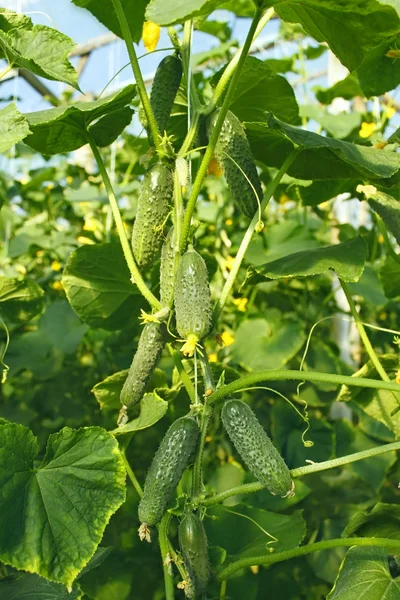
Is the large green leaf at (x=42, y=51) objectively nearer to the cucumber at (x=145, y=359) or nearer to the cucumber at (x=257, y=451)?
the cucumber at (x=145, y=359)

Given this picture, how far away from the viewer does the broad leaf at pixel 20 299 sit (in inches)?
66.1

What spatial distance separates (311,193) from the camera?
156 cm

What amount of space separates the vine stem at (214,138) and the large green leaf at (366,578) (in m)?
0.57

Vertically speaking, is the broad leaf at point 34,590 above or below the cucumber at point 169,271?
below

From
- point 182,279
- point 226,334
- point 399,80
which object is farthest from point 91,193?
point 182,279

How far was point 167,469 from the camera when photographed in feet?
3.19

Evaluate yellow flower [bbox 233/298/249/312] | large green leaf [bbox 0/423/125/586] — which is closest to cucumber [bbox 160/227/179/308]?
large green leaf [bbox 0/423/125/586]

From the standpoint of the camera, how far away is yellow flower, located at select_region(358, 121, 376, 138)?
85.0 inches

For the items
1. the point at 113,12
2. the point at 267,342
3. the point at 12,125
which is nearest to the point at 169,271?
the point at 12,125

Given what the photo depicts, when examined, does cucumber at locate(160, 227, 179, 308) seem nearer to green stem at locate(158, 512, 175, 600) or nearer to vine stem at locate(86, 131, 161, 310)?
vine stem at locate(86, 131, 161, 310)

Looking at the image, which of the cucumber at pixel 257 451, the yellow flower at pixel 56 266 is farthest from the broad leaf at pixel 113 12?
the yellow flower at pixel 56 266

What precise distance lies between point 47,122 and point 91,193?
1.37m

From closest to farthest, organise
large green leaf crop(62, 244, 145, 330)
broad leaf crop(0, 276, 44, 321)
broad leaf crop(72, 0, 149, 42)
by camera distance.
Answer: broad leaf crop(72, 0, 149, 42) → large green leaf crop(62, 244, 145, 330) → broad leaf crop(0, 276, 44, 321)

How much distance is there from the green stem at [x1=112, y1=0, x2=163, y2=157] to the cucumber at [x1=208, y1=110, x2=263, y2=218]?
0.08 m
